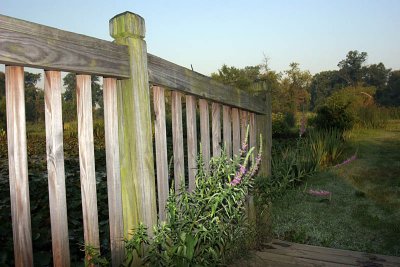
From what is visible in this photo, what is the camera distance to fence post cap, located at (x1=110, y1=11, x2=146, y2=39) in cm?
199

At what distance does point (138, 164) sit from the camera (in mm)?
2049

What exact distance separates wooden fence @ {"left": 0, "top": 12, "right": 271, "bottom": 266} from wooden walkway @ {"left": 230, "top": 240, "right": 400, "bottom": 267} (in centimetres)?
107

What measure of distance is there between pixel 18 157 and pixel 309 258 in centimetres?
274

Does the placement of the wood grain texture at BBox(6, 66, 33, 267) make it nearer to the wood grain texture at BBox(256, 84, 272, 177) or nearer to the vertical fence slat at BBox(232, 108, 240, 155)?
the vertical fence slat at BBox(232, 108, 240, 155)

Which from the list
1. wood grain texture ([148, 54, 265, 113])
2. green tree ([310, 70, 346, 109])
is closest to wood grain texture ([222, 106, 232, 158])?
wood grain texture ([148, 54, 265, 113])

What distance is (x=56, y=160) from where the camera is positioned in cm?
157

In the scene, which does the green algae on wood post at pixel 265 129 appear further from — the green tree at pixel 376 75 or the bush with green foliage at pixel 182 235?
the green tree at pixel 376 75

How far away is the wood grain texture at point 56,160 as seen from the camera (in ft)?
5.06

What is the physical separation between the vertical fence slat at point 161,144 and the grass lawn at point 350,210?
2311mm

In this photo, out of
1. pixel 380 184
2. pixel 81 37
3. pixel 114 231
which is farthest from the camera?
pixel 380 184

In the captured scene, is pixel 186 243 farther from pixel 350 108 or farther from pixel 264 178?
pixel 350 108

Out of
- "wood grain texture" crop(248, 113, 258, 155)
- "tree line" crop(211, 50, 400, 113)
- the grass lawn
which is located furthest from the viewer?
"tree line" crop(211, 50, 400, 113)

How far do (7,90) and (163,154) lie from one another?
1136 mm

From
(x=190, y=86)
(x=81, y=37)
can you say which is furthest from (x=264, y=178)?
(x=81, y=37)
